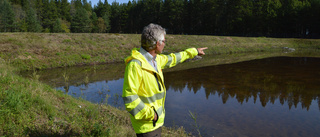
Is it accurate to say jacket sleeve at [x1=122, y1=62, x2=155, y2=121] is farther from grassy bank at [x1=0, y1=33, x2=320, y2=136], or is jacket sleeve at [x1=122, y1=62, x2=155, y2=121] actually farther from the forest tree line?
the forest tree line

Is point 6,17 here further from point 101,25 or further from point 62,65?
point 62,65

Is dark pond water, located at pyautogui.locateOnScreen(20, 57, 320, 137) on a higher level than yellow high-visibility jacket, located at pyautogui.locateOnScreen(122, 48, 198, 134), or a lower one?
lower

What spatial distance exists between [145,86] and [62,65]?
18.7 metres

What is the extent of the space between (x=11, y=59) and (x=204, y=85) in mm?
15727

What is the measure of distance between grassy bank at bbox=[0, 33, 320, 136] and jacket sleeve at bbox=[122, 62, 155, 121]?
2477 mm

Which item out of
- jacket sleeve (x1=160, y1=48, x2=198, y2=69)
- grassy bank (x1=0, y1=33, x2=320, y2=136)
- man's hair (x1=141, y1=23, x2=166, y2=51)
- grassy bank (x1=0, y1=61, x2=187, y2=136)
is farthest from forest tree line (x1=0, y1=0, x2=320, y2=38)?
man's hair (x1=141, y1=23, x2=166, y2=51)

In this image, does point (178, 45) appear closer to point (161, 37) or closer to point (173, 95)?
point (173, 95)

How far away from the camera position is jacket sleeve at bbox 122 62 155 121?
254 cm

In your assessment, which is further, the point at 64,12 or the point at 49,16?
the point at 64,12

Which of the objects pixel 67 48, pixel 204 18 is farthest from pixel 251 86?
pixel 204 18

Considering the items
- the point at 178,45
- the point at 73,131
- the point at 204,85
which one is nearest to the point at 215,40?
the point at 178,45

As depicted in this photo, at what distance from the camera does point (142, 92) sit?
2754mm

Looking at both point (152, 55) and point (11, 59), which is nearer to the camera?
point (152, 55)

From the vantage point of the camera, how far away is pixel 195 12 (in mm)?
79562
